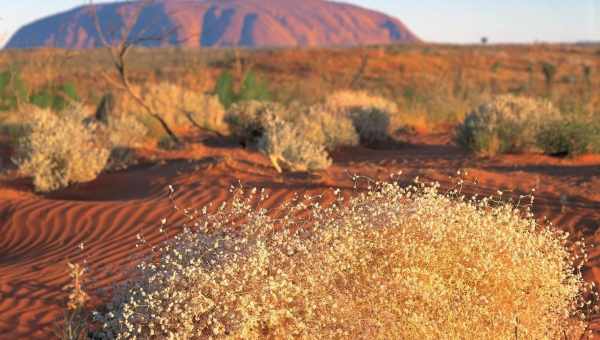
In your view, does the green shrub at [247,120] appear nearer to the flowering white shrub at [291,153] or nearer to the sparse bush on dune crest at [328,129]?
the sparse bush on dune crest at [328,129]

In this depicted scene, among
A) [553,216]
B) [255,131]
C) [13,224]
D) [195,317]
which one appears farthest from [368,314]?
[255,131]

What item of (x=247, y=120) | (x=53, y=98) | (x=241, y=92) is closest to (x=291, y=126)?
(x=247, y=120)

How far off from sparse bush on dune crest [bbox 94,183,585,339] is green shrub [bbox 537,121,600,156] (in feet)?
24.5

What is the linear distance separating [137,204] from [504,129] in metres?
6.23

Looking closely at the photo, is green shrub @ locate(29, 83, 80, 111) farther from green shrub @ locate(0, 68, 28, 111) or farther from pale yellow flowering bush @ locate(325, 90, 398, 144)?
pale yellow flowering bush @ locate(325, 90, 398, 144)

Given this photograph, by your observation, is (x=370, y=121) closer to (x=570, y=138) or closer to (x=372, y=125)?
(x=372, y=125)

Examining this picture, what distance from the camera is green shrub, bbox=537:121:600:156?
1182 centimetres

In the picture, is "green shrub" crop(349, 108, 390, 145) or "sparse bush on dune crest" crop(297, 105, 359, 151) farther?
"green shrub" crop(349, 108, 390, 145)

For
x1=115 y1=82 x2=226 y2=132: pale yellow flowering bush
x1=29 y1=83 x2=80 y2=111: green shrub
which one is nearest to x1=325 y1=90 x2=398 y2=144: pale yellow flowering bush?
x1=115 y1=82 x2=226 y2=132: pale yellow flowering bush

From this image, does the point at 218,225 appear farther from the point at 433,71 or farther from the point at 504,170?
the point at 433,71

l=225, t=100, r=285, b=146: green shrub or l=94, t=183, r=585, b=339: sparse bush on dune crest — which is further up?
l=94, t=183, r=585, b=339: sparse bush on dune crest

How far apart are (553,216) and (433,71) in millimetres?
35665

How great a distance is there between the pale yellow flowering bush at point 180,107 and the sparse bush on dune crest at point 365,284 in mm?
13203

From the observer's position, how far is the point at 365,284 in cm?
436
